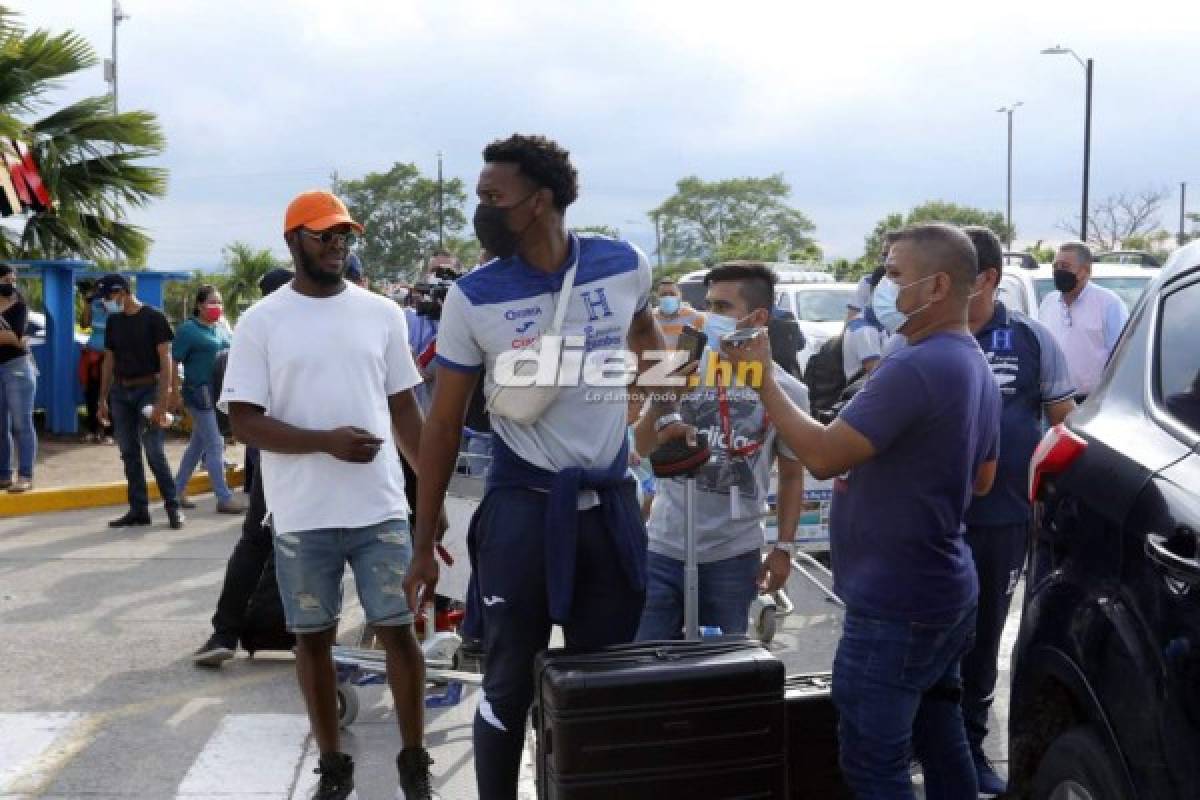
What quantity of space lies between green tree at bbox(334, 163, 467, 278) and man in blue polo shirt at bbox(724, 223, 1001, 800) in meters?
93.6

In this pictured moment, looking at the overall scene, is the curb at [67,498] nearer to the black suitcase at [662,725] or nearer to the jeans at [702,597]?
the jeans at [702,597]

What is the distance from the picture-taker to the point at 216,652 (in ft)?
21.9

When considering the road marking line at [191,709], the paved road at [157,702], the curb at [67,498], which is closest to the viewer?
the paved road at [157,702]

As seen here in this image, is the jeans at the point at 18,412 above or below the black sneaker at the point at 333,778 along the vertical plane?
above

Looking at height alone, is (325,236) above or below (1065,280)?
above

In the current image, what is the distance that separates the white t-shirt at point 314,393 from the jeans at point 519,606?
0.88 m

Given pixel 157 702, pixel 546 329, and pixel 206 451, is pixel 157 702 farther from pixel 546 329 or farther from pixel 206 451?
pixel 206 451

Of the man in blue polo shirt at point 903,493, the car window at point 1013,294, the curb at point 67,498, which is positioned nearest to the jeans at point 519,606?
the man in blue polo shirt at point 903,493

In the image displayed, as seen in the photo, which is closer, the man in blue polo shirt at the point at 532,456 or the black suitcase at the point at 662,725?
the black suitcase at the point at 662,725

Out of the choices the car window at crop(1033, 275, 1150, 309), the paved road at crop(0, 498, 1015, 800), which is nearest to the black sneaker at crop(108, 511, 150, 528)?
the paved road at crop(0, 498, 1015, 800)

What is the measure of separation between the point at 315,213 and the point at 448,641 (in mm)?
2005

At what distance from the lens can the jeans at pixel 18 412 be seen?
11.8 meters

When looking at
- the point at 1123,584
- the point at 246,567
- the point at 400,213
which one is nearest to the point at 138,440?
the point at 246,567

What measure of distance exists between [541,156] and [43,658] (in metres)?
4.22
